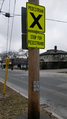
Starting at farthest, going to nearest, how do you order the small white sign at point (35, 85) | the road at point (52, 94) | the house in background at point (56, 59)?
the house in background at point (56, 59) < the road at point (52, 94) < the small white sign at point (35, 85)

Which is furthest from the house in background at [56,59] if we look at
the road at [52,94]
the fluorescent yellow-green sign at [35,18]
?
the fluorescent yellow-green sign at [35,18]

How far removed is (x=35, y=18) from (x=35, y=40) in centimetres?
58

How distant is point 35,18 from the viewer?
335cm

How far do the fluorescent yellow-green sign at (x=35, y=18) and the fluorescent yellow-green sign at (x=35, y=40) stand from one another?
0.13m

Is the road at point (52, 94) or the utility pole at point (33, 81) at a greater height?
the utility pole at point (33, 81)

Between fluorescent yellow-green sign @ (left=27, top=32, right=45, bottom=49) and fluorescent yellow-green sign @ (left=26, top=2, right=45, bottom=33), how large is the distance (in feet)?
0.44

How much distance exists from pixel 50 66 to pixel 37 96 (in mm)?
46413

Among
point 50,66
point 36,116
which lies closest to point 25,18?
point 36,116

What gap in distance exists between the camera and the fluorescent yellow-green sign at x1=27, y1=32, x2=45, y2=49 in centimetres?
327

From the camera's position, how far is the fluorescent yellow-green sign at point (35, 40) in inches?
129

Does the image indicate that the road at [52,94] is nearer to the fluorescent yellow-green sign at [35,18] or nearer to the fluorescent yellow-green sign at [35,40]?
the fluorescent yellow-green sign at [35,40]

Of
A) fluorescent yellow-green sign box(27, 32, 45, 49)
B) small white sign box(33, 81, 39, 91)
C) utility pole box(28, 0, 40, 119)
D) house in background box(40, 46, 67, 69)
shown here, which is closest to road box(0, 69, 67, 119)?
utility pole box(28, 0, 40, 119)

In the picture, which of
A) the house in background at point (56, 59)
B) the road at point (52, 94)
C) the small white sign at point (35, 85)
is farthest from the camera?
the house in background at point (56, 59)

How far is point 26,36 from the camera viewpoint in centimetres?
334
